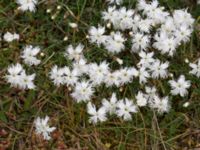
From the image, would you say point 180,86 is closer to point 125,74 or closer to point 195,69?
point 195,69

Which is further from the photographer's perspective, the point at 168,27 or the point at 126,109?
the point at 168,27

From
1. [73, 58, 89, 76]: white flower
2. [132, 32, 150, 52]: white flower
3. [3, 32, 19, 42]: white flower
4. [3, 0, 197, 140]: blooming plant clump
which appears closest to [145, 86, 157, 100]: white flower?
[3, 0, 197, 140]: blooming plant clump

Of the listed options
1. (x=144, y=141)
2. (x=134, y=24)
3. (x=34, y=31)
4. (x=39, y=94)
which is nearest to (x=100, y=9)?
(x=134, y=24)

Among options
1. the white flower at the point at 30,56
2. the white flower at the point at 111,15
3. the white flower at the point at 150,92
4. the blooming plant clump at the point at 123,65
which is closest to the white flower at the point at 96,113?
the blooming plant clump at the point at 123,65

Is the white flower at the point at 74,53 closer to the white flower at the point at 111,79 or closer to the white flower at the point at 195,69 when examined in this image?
the white flower at the point at 111,79

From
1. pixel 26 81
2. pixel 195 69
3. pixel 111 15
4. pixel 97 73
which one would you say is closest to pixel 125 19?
pixel 111 15

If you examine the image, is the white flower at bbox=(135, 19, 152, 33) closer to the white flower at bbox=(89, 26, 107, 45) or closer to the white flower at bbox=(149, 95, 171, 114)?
the white flower at bbox=(89, 26, 107, 45)
